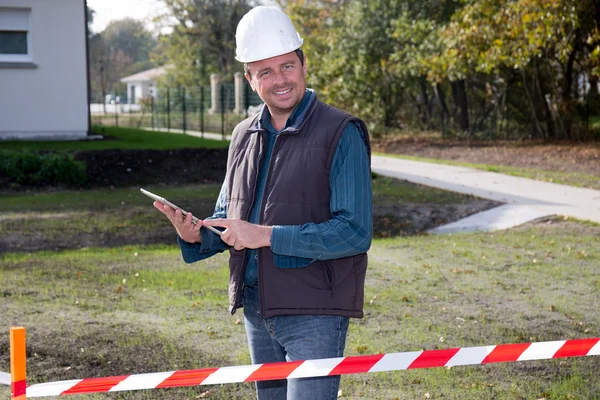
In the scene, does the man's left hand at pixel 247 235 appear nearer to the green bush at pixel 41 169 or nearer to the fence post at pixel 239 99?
the green bush at pixel 41 169

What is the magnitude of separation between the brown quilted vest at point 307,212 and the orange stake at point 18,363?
2.67 feet

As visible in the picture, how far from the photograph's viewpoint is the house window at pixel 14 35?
65.1 feet

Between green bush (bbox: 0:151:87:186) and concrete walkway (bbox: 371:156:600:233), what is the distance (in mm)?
→ 6482

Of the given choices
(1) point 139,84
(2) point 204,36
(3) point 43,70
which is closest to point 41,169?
(3) point 43,70

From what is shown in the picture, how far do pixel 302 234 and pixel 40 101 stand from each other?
18364 mm

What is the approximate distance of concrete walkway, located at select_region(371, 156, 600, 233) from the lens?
11883 mm

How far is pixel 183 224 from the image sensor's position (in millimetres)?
3115

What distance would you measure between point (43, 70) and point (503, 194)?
38.0ft

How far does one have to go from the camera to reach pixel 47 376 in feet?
17.8

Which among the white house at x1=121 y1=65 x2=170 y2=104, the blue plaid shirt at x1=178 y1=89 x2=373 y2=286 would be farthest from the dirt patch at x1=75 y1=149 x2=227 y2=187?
the white house at x1=121 y1=65 x2=170 y2=104

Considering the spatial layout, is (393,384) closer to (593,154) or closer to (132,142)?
(132,142)

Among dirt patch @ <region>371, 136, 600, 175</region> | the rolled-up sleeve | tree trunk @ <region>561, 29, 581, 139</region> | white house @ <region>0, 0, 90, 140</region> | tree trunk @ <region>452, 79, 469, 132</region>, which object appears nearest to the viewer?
the rolled-up sleeve

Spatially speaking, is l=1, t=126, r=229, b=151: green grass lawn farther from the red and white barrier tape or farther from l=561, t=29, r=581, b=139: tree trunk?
the red and white barrier tape

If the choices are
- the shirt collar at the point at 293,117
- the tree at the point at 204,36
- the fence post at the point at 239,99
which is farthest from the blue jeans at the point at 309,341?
the tree at the point at 204,36
